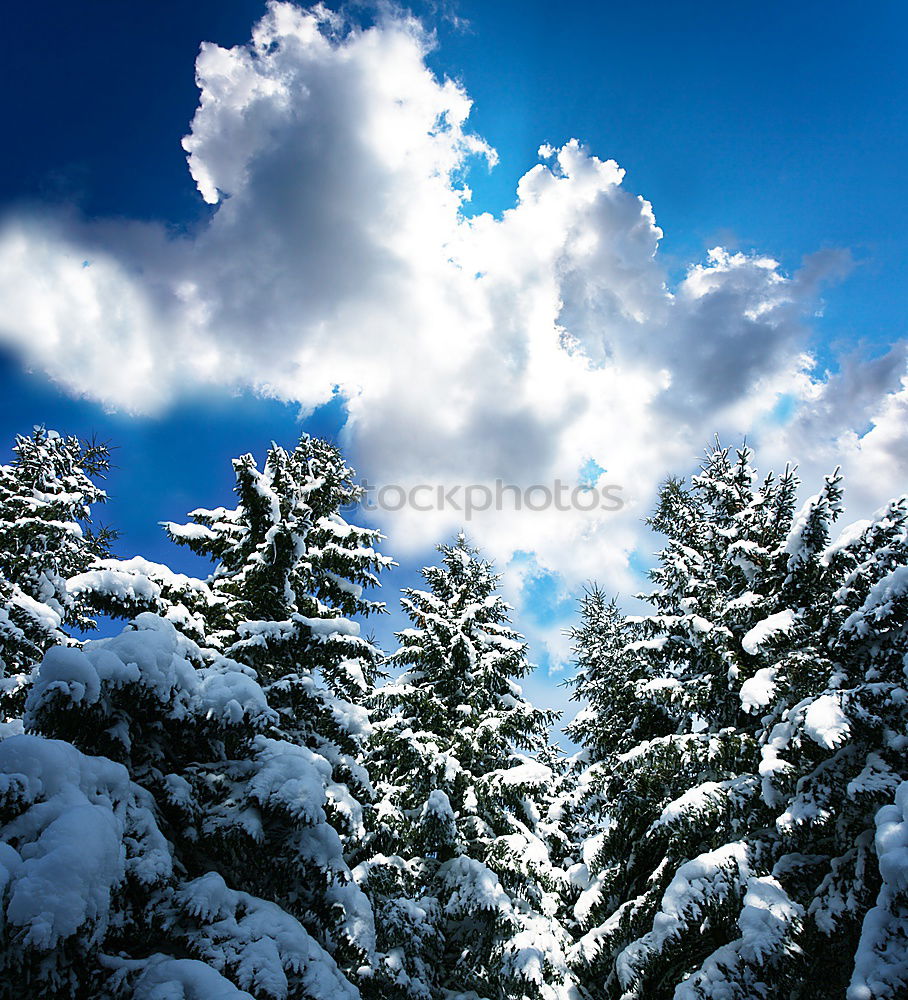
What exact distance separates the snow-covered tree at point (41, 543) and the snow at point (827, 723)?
10.4 metres

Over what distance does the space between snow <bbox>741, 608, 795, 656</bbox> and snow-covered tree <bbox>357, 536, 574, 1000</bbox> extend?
5.34 meters

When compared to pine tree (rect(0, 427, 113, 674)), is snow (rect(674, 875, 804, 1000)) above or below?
below

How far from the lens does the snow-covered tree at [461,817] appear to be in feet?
29.8

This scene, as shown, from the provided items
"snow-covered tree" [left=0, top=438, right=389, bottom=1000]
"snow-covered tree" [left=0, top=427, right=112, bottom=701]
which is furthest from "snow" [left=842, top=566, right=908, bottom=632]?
"snow-covered tree" [left=0, top=427, right=112, bottom=701]

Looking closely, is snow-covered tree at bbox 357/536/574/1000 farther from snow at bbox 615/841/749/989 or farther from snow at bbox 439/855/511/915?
snow at bbox 615/841/749/989

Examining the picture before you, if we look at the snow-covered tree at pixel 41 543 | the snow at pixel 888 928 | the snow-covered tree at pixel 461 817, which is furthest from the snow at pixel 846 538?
the snow-covered tree at pixel 41 543

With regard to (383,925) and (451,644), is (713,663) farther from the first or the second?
(383,925)

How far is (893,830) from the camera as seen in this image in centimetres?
482

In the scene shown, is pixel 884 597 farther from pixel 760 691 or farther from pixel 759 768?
pixel 759 768

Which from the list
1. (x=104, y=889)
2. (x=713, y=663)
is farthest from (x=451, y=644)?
(x=104, y=889)

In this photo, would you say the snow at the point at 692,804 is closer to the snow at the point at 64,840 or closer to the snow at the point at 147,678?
the snow at the point at 147,678

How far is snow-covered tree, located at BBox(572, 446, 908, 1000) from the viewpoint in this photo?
20.5 feet

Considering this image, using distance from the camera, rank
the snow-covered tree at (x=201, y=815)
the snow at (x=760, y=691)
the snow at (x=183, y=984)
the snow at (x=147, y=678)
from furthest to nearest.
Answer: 1. the snow at (x=760, y=691)
2. the snow at (x=147, y=678)
3. the snow-covered tree at (x=201, y=815)
4. the snow at (x=183, y=984)

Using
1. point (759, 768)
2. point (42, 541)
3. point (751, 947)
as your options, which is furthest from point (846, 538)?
point (42, 541)
